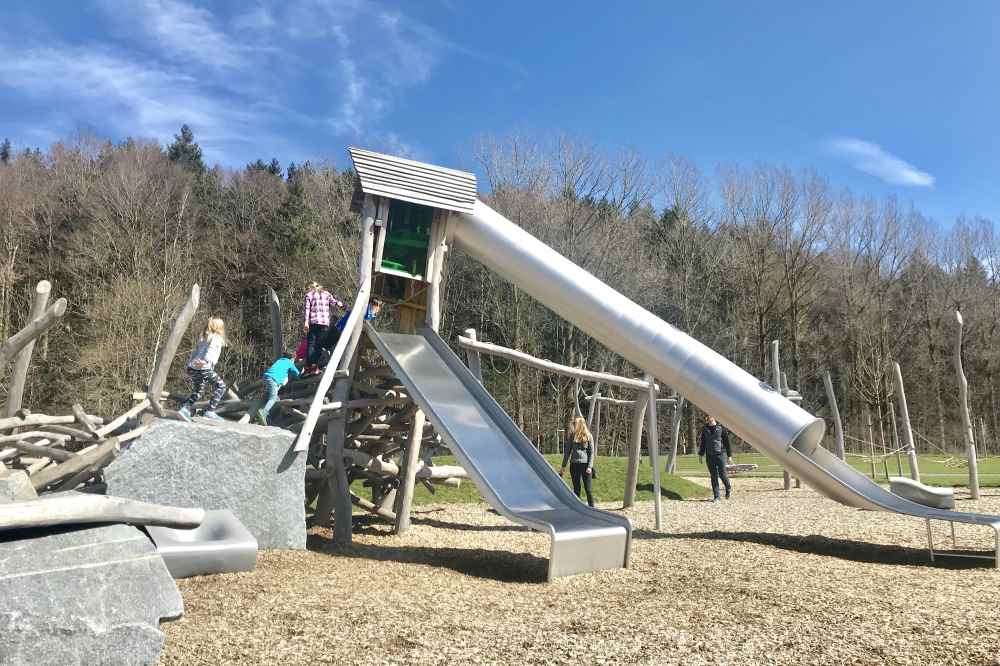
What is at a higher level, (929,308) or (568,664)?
(929,308)

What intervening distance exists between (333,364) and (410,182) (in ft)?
8.08

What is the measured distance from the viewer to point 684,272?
3400 centimetres

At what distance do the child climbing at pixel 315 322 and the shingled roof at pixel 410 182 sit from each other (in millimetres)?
A: 1333

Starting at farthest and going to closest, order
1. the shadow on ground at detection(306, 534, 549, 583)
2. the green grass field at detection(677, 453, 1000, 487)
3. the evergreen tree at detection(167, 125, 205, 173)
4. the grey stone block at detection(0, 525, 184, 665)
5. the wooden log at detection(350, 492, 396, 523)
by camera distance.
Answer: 1. the evergreen tree at detection(167, 125, 205, 173)
2. the green grass field at detection(677, 453, 1000, 487)
3. the wooden log at detection(350, 492, 396, 523)
4. the shadow on ground at detection(306, 534, 549, 583)
5. the grey stone block at detection(0, 525, 184, 665)

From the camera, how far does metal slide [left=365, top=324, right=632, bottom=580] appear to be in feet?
20.8

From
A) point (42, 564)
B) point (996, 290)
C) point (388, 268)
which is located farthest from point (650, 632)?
point (996, 290)

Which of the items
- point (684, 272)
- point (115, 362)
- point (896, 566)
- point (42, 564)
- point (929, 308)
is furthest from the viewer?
point (929, 308)

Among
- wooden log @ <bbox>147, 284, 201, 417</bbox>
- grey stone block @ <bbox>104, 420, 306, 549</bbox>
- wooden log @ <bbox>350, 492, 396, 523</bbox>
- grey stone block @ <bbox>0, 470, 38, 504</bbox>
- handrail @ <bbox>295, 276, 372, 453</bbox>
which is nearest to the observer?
grey stone block @ <bbox>0, 470, 38, 504</bbox>

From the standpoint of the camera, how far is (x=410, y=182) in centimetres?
909

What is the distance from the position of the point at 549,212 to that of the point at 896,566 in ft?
73.4

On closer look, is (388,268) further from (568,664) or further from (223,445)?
(568,664)

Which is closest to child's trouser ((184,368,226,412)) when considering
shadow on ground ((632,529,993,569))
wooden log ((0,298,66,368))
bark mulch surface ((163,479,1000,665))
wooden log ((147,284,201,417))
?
wooden log ((147,284,201,417))

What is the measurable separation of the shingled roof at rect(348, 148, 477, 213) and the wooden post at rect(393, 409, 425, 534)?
249cm

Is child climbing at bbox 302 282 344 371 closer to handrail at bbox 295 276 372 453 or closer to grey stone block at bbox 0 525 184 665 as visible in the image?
handrail at bbox 295 276 372 453
